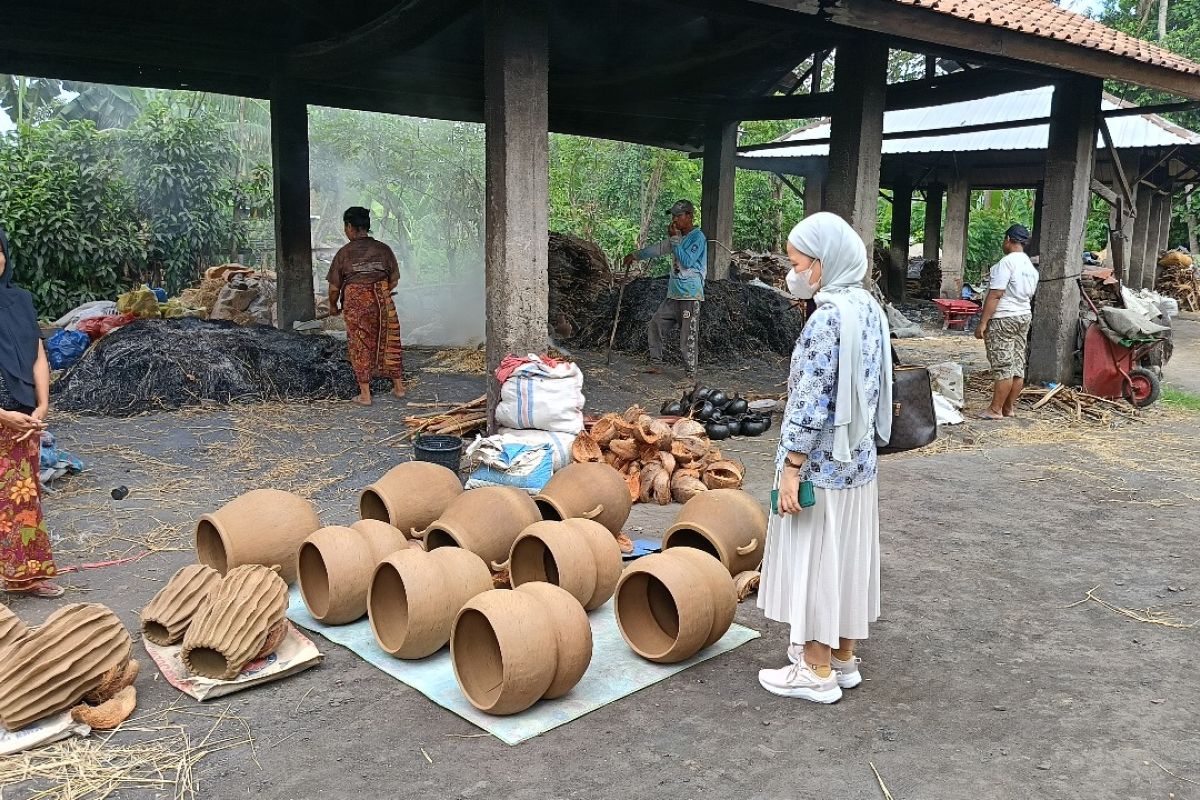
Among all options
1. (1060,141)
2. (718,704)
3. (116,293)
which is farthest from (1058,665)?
(116,293)

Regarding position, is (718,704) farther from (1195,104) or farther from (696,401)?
(1195,104)

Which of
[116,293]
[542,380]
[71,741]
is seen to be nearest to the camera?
[71,741]

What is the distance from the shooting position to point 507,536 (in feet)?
14.0

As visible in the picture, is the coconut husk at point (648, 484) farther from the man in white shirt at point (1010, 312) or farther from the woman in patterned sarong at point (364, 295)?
the man in white shirt at point (1010, 312)

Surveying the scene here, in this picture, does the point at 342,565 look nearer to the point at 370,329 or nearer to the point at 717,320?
the point at 370,329

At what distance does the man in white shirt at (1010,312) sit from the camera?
8.32 meters

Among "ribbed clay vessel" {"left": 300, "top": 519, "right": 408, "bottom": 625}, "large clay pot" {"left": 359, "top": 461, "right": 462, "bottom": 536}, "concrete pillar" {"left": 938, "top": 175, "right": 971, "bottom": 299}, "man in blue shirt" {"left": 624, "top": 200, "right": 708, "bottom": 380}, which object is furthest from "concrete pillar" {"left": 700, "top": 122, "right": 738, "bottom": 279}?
"ribbed clay vessel" {"left": 300, "top": 519, "right": 408, "bottom": 625}

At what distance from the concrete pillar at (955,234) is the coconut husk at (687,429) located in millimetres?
15036

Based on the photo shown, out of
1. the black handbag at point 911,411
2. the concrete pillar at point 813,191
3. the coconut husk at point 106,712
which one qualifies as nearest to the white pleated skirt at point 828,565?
the black handbag at point 911,411

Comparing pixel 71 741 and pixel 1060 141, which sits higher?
pixel 1060 141

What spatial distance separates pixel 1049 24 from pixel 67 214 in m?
13.5

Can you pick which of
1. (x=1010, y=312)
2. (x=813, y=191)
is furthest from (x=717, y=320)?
(x=813, y=191)

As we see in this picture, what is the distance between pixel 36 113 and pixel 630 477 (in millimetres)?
19218

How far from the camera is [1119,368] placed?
9.44 metres
